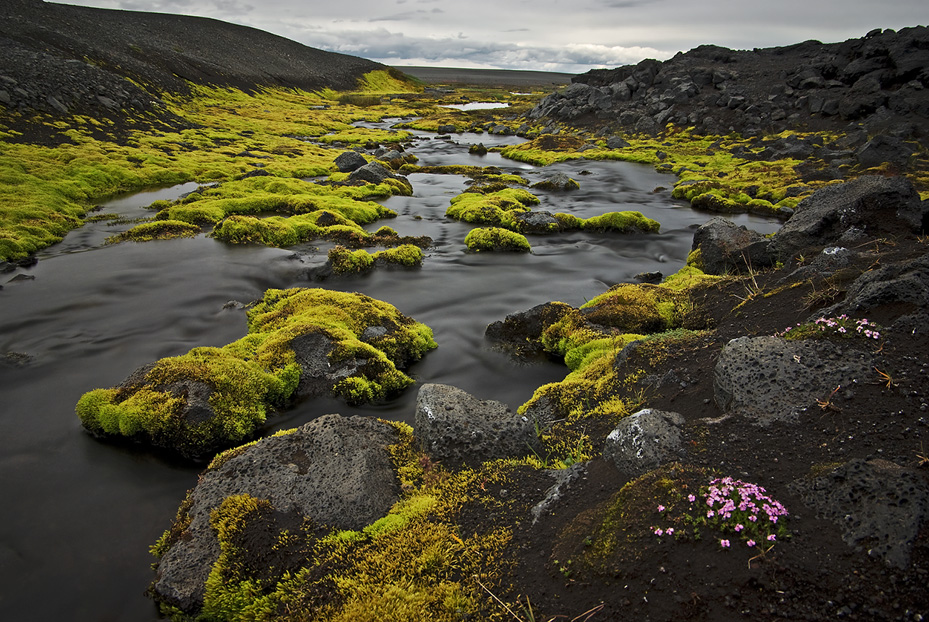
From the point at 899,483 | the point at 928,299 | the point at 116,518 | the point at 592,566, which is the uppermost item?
the point at 928,299

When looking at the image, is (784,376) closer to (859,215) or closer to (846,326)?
(846,326)

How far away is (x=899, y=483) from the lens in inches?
176

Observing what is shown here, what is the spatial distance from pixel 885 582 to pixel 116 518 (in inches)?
380

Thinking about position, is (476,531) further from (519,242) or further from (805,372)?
(519,242)

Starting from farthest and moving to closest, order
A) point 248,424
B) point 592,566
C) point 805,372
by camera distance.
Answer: point 248,424 → point 805,372 → point 592,566

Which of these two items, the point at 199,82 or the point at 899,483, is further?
the point at 199,82

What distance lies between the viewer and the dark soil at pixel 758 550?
4059 mm

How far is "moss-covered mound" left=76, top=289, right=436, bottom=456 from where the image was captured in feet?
29.6

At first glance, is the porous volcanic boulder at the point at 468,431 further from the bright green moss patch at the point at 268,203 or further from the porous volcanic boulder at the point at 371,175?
the porous volcanic boulder at the point at 371,175

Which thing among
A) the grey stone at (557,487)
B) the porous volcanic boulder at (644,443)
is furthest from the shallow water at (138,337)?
the porous volcanic boulder at (644,443)

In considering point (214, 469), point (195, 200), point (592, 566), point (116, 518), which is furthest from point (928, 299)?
point (195, 200)

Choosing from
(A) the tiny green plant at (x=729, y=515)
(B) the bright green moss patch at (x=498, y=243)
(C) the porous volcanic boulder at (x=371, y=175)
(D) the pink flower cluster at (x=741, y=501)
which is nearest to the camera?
(A) the tiny green plant at (x=729, y=515)

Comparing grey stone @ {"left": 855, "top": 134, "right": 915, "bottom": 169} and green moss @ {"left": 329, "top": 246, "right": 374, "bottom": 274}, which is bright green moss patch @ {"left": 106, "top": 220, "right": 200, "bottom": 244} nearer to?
green moss @ {"left": 329, "top": 246, "right": 374, "bottom": 274}

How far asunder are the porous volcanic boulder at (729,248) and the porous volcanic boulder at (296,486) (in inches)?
511
